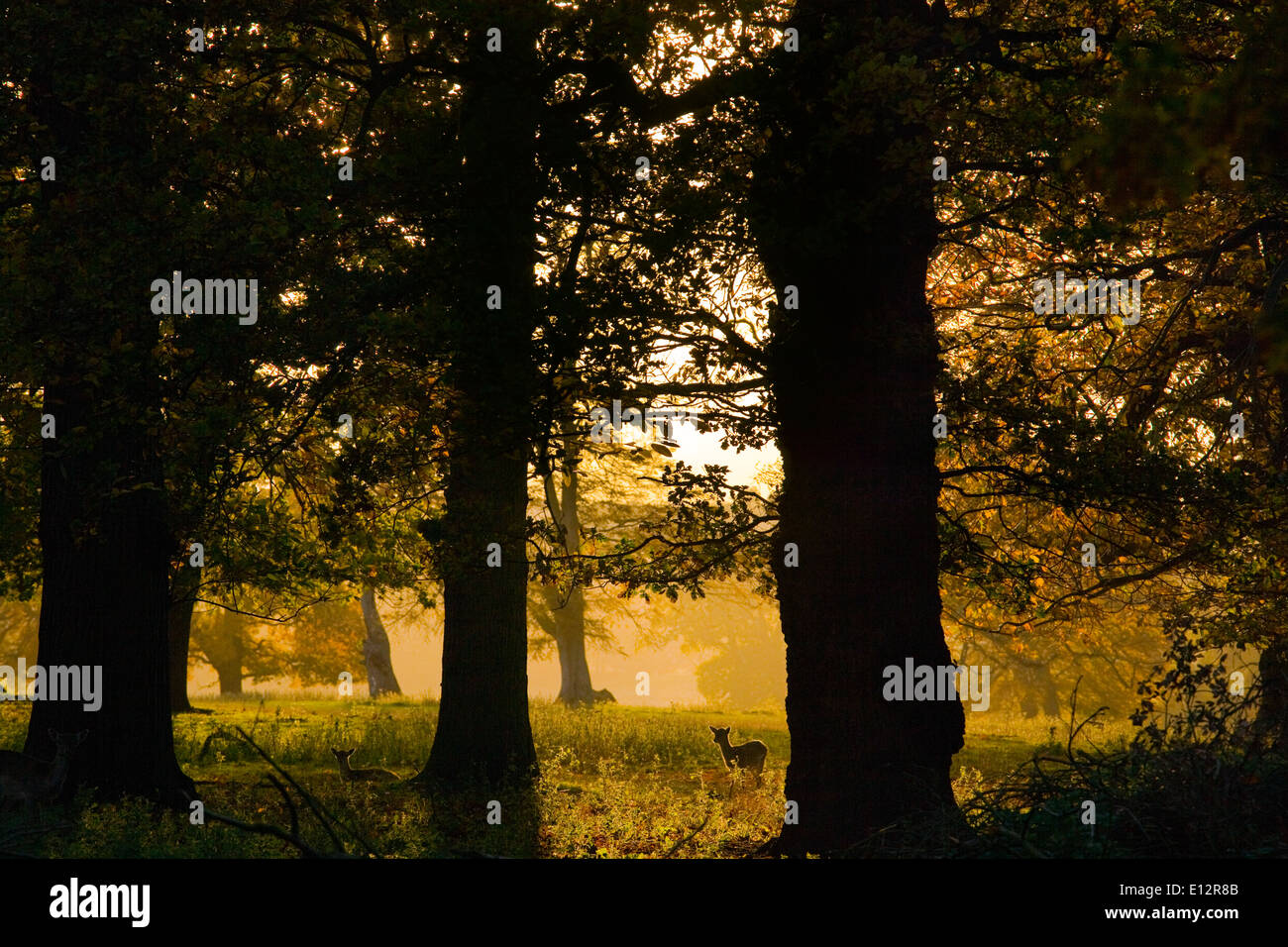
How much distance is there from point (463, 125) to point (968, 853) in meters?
6.71

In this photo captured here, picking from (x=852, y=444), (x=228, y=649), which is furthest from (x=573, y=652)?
(x=852, y=444)

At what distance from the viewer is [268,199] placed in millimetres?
8891

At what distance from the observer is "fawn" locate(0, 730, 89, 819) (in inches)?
399

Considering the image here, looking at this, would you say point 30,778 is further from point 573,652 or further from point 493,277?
point 573,652

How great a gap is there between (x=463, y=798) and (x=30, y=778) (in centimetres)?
508

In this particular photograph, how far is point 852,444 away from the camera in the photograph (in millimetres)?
9016

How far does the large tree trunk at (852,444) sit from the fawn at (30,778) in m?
6.86

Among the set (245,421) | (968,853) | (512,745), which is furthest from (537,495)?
(968,853)

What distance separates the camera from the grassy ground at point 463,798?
9.52m

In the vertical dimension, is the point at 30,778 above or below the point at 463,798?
above

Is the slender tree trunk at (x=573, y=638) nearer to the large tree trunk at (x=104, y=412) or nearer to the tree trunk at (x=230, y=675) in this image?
the tree trunk at (x=230, y=675)

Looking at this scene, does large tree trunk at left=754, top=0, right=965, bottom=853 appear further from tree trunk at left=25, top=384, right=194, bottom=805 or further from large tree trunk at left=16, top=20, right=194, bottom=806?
tree trunk at left=25, top=384, right=194, bottom=805

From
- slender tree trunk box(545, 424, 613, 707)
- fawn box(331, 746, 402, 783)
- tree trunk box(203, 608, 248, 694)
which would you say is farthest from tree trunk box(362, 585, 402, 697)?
fawn box(331, 746, 402, 783)

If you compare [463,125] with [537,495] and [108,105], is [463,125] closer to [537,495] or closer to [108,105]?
[108,105]
